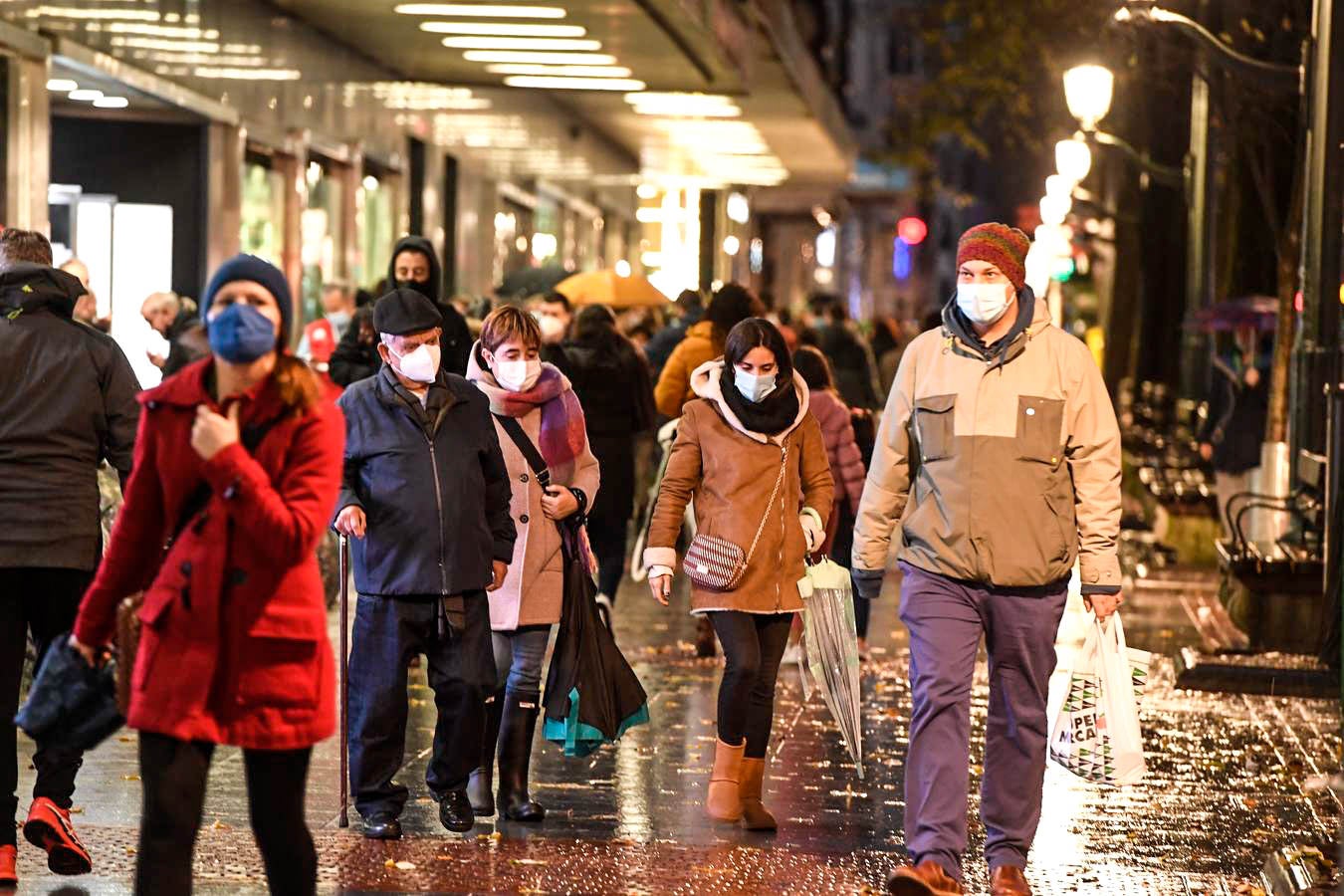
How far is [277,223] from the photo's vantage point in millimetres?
21453

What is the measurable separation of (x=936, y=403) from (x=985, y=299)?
0.36 meters

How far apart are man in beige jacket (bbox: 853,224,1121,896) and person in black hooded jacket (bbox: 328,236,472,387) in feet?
14.4

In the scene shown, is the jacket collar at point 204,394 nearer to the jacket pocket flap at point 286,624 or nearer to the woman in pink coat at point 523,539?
the jacket pocket flap at point 286,624

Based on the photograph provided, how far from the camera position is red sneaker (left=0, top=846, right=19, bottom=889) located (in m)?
7.23

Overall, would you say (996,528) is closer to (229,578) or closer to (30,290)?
(229,578)

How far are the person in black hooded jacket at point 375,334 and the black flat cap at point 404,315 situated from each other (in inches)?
127

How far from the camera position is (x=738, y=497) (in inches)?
342

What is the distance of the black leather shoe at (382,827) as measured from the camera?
26.5ft

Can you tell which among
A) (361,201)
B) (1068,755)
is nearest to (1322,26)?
(1068,755)

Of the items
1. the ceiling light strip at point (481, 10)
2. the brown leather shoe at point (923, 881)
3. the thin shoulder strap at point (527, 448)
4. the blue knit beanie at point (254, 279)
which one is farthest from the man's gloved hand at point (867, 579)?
the ceiling light strip at point (481, 10)

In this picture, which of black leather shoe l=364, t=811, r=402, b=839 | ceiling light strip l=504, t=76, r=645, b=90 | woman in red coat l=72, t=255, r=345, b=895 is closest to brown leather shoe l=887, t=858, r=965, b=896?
black leather shoe l=364, t=811, r=402, b=839

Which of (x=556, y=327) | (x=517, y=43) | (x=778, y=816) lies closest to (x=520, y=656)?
(x=778, y=816)

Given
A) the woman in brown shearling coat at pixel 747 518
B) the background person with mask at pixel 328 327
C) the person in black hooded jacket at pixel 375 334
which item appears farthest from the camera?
the background person with mask at pixel 328 327

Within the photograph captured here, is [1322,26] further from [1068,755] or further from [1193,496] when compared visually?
[1193,496]
